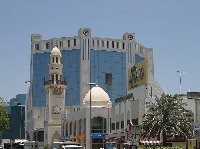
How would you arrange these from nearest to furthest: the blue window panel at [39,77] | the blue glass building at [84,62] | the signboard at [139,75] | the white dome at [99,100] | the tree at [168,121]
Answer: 1. the tree at [168,121]
2. the signboard at [139,75]
3. the white dome at [99,100]
4. the blue glass building at [84,62]
5. the blue window panel at [39,77]

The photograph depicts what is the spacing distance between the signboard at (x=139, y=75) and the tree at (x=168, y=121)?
13.4m

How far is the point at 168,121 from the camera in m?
65.6

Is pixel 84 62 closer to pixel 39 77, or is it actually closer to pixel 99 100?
pixel 39 77

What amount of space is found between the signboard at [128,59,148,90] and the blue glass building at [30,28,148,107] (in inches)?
2693

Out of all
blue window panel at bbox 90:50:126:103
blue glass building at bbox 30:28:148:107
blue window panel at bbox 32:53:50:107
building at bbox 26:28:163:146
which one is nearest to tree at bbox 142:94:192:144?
building at bbox 26:28:163:146

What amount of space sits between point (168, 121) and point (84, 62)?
93224mm

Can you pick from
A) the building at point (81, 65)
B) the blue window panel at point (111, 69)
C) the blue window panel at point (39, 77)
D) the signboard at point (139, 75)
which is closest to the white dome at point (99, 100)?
the signboard at point (139, 75)

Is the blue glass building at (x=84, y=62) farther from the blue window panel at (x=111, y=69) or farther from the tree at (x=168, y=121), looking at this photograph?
the tree at (x=168, y=121)

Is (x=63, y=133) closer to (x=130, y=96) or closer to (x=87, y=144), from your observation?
(x=87, y=144)

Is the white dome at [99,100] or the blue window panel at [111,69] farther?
the blue window panel at [111,69]

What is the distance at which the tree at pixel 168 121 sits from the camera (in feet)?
215

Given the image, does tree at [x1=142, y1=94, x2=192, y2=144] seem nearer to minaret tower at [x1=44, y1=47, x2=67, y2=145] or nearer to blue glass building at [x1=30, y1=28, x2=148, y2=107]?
minaret tower at [x1=44, y1=47, x2=67, y2=145]

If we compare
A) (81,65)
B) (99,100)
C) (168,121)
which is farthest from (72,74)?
(168,121)

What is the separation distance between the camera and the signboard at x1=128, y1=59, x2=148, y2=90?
80062 millimetres
